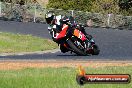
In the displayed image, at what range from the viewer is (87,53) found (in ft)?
64.7

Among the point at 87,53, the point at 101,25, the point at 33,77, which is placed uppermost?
the point at 33,77

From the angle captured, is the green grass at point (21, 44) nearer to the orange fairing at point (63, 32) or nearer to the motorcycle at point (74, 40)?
the motorcycle at point (74, 40)

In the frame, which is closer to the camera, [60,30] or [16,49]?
[60,30]

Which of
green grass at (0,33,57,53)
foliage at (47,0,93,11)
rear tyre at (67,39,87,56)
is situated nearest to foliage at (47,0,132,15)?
foliage at (47,0,93,11)

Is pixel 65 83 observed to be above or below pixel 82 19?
above

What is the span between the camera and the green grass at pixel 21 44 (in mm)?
23692

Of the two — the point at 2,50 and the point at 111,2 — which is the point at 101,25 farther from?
the point at 2,50

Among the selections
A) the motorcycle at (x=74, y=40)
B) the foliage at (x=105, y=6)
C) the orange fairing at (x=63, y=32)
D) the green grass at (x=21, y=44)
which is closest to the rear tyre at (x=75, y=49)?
the motorcycle at (x=74, y=40)

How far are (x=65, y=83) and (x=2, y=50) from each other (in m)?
13.7

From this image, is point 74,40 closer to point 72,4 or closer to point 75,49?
point 75,49

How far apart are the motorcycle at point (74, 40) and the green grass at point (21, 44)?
461 centimetres

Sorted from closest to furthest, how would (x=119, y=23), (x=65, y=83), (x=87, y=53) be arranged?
(x=65, y=83) → (x=87, y=53) → (x=119, y=23)

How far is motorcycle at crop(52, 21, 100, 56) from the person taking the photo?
1867 centimetres

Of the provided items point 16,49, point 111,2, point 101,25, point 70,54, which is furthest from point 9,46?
point 111,2
